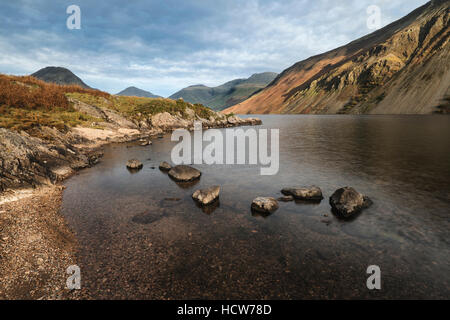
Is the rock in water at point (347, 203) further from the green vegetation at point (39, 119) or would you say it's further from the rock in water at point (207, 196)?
the green vegetation at point (39, 119)

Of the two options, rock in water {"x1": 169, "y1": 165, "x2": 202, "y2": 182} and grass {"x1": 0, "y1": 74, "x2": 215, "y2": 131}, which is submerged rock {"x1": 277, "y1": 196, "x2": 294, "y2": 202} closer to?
rock in water {"x1": 169, "y1": 165, "x2": 202, "y2": 182}

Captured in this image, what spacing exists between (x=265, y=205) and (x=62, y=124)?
3861 centimetres

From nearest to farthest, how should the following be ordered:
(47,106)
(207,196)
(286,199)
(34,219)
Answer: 1. (34,219)
2. (207,196)
3. (286,199)
4. (47,106)

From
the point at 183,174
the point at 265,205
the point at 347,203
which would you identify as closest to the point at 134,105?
the point at 183,174

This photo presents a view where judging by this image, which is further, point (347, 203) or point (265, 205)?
point (265, 205)

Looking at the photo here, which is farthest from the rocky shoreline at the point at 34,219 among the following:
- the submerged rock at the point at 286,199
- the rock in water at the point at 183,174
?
the submerged rock at the point at 286,199

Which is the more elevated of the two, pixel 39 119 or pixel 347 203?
pixel 39 119

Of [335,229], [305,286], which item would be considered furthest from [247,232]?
[335,229]

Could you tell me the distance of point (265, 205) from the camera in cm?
1298

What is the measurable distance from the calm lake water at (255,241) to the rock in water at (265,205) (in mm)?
494

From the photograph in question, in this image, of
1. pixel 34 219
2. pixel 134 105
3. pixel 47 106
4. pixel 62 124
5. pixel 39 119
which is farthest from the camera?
pixel 134 105

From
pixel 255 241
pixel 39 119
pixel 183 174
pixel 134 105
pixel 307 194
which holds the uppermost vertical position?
pixel 134 105

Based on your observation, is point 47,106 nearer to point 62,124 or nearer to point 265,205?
point 62,124

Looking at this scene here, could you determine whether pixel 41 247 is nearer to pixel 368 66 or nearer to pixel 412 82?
pixel 412 82
